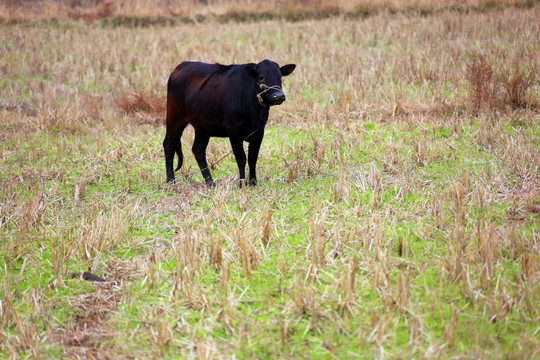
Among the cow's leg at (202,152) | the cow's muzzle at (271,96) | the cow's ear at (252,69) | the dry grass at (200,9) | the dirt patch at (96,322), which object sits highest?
the cow's ear at (252,69)

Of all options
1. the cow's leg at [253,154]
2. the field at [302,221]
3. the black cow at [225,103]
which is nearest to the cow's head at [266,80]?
the black cow at [225,103]

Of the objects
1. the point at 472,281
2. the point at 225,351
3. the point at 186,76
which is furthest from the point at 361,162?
the point at 225,351

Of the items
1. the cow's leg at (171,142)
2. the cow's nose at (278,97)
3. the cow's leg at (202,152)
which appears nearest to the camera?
the cow's nose at (278,97)

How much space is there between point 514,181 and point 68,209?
174 inches

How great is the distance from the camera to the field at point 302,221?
4242 millimetres

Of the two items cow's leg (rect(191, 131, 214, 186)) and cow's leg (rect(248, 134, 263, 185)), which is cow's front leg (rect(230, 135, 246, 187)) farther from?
cow's leg (rect(191, 131, 214, 186))

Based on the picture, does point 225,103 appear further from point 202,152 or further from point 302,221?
point 302,221

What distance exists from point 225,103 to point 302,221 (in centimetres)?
162

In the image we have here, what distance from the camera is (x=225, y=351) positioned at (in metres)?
4.06

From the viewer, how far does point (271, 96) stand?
6379 millimetres

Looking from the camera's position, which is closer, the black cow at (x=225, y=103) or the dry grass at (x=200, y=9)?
the black cow at (x=225, y=103)

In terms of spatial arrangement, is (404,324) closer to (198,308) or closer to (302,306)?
(302,306)

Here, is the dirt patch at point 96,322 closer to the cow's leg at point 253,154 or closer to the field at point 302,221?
the field at point 302,221

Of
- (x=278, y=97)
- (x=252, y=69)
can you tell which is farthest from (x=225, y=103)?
(x=278, y=97)
